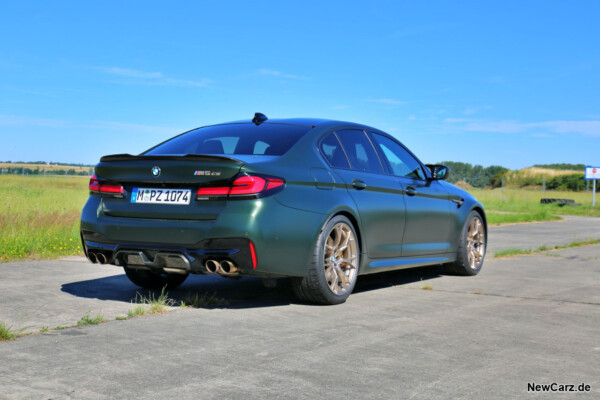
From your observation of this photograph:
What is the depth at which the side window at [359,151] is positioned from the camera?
6458 mm

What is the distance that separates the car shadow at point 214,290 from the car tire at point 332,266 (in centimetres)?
32

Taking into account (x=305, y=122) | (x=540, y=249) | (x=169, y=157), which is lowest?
(x=540, y=249)

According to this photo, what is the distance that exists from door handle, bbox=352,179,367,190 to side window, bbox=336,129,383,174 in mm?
191

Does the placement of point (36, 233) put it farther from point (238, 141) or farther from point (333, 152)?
point (333, 152)

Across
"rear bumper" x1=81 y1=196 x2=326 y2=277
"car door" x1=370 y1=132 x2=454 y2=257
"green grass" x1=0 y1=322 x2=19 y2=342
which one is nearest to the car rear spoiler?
"rear bumper" x1=81 y1=196 x2=326 y2=277

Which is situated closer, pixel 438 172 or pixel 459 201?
pixel 438 172

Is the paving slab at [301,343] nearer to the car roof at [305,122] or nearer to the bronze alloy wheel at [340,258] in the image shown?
the bronze alloy wheel at [340,258]

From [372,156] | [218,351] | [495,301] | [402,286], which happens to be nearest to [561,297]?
[495,301]

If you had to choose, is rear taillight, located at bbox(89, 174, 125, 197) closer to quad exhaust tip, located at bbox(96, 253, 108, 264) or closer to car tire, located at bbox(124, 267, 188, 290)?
quad exhaust tip, located at bbox(96, 253, 108, 264)

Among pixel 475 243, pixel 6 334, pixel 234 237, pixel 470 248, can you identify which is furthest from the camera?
pixel 475 243

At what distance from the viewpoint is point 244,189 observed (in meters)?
5.13

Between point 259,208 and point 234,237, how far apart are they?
29 centimetres

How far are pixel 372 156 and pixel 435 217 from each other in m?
1.23

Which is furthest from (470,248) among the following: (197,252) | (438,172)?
(197,252)
